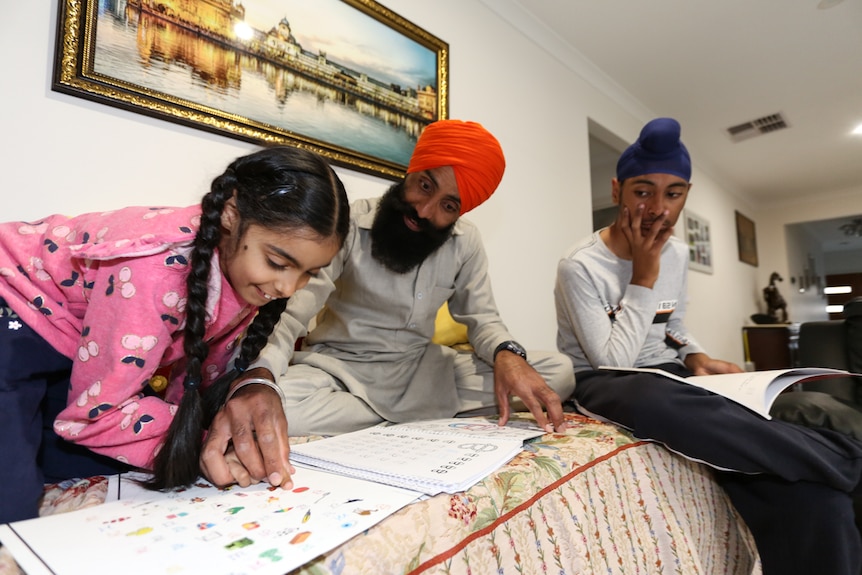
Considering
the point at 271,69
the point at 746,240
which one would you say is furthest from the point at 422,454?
the point at 746,240

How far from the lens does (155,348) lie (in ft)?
1.94

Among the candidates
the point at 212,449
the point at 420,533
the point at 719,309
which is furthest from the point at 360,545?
the point at 719,309

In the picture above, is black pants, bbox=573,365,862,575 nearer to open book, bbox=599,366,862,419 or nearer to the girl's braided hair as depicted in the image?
open book, bbox=599,366,862,419

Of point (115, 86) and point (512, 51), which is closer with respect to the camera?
point (115, 86)

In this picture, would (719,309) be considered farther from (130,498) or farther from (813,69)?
(130,498)

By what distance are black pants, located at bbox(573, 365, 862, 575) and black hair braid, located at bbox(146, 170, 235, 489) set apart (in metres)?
0.75

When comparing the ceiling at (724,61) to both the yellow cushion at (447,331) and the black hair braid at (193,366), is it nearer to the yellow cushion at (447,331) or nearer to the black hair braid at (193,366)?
the yellow cushion at (447,331)

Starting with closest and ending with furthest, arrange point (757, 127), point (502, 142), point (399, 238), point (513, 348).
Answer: point (513, 348)
point (399, 238)
point (502, 142)
point (757, 127)

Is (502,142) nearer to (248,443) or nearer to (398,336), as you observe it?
(398,336)

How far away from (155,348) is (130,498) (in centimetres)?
17

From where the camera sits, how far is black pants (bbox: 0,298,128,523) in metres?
0.51

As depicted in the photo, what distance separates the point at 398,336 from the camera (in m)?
1.19

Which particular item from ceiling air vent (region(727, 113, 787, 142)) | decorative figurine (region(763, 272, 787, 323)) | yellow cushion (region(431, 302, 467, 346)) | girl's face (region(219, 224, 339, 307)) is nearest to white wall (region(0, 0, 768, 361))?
ceiling air vent (region(727, 113, 787, 142))

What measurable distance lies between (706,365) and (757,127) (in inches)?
123
